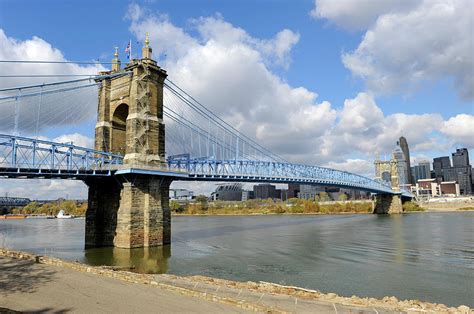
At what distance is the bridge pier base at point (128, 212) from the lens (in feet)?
94.9

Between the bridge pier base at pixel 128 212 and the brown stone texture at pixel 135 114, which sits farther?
the brown stone texture at pixel 135 114

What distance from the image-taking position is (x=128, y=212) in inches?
1133

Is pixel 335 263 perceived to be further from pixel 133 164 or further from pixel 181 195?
pixel 181 195

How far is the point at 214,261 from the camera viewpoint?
80.9ft

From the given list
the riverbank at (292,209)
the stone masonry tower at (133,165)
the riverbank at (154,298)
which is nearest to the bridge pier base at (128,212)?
the stone masonry tower at (133,165)

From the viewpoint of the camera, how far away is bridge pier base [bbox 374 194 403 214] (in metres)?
100

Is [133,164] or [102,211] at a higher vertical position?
[133,164]

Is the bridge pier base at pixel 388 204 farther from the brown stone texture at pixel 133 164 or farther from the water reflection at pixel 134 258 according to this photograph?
the water reflection at pixel 134 258

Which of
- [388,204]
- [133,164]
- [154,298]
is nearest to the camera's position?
[154,298]

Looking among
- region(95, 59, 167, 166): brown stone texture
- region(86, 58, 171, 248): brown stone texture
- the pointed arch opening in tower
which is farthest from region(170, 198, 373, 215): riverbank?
region(86, 58, 171, 248): brown stone texture

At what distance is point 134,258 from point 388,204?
3626 inches

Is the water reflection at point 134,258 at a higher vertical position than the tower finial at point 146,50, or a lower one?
lower

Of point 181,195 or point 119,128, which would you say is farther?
point 181,195

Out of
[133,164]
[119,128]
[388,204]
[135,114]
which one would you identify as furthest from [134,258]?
[388,204]
